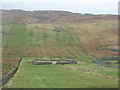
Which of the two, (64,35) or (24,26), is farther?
(24,26)

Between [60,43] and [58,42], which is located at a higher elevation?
[58,42]

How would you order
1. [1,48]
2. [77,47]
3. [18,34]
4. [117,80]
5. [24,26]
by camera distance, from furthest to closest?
[24,26]
[18,34]
[77,47]
[1,48]
[117,80]

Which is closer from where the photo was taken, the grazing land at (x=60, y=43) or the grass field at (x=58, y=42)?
the grazing land at (x=60, y=43)

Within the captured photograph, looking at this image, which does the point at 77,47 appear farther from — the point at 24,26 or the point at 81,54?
the point at 24,26

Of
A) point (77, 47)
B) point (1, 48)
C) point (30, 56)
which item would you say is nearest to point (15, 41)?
point (1, 48)

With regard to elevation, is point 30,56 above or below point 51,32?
below

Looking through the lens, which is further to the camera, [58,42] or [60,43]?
[58,42]

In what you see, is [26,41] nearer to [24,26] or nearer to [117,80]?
[24,26]

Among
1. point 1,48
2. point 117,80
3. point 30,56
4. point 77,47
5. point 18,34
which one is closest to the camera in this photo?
point 117,80

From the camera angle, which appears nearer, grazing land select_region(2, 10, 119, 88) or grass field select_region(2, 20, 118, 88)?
grazing land select_region(2, 10, 119, 88)
